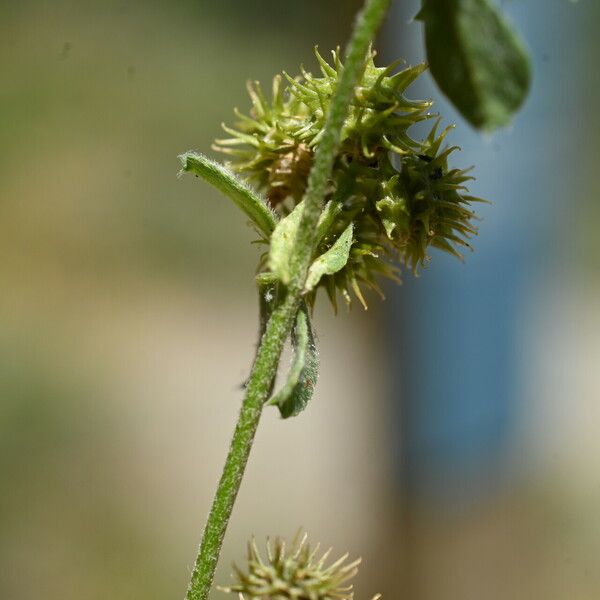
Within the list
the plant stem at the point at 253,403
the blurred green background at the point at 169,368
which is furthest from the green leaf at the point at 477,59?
the blurred green background at the point at 169,368

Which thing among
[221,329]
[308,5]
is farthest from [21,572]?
[308,5]

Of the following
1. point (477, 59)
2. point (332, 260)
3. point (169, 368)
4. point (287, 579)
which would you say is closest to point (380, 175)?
point (332, 260)

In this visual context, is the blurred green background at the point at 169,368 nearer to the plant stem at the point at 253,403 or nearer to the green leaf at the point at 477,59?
the plant stem at the point at 253,403

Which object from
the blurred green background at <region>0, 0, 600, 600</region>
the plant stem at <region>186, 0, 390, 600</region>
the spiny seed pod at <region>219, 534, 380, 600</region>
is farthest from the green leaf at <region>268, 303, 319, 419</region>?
the blurred green background at <region>0, 0, 600, 600</region>

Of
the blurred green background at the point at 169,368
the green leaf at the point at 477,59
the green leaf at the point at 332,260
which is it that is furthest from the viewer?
the blurred green background at the point at 169,368

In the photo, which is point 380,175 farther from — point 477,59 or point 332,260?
point 477,59

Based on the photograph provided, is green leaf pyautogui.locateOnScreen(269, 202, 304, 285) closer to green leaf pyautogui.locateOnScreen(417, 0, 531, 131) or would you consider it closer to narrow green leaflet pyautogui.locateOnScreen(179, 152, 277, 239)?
narrow green leaflet pyautogui.locateOnScreen(179, 152, 277, 239)

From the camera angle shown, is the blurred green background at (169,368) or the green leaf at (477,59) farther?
the blurred green background at (169,368)
